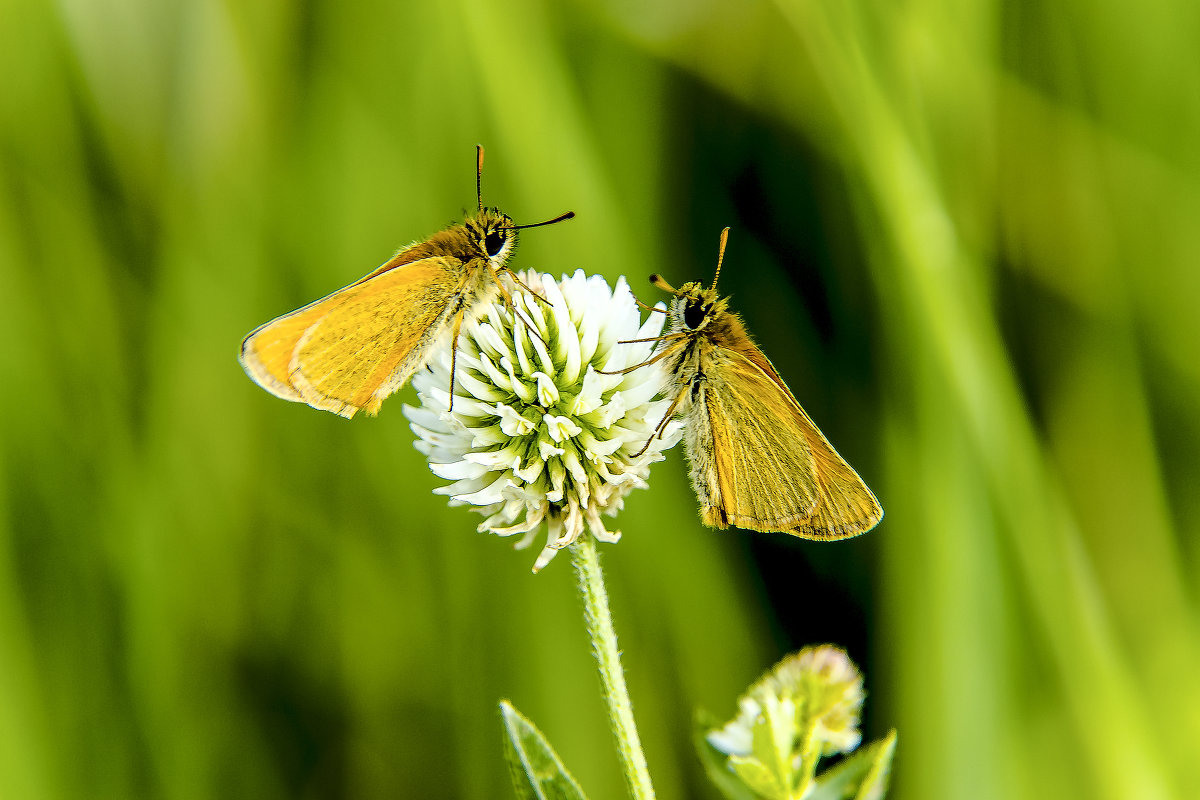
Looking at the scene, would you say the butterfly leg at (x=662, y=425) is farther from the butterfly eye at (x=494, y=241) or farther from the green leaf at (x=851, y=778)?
the green leaf at (x=851, y=778)

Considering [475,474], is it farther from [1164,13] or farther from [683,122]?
[1164,13]

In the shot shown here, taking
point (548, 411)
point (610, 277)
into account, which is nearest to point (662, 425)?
point (548, 411)

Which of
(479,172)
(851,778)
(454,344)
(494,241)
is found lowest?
(851,778)

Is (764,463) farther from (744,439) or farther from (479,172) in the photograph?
(479,172)

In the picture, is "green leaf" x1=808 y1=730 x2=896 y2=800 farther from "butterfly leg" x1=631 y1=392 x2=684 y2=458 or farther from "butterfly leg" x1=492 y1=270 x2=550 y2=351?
"butterfly leg" x1=492 y1=270 x2=550 y2=351

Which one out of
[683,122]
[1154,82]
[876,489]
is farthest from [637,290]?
[1154,82]

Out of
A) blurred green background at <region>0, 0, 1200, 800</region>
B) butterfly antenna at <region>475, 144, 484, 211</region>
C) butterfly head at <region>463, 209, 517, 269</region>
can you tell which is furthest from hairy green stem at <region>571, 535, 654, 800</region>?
blurred green background at <region>0, 0, 1200, 800</region>
